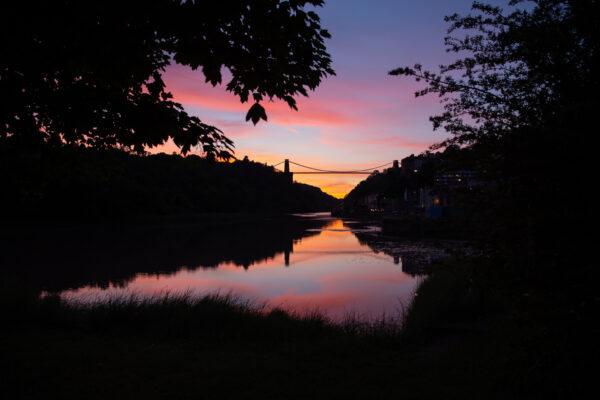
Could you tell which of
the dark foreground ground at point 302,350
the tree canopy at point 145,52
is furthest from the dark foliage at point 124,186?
the dark foreground ground at point 302,350

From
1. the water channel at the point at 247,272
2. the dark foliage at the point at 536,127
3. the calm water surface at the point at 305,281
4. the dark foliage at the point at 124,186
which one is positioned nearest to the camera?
the dark foliage at the point at 536,127

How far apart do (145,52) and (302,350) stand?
490 cm

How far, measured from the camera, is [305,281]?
19.8m

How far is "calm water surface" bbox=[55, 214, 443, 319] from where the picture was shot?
1471 cm

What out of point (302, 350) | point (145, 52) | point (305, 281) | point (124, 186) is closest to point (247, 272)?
point (305, 281)

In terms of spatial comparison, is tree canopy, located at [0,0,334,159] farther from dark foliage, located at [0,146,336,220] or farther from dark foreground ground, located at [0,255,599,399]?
dark foreground ground, located at [0,255,599,399]

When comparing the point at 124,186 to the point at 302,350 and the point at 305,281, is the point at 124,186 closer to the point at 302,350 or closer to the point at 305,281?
the point at 305,281

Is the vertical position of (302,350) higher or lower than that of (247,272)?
higher

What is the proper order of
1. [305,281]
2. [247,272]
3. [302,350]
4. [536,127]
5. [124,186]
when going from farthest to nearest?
[124,186]
[247,272]
[305,281]
[302,350]
[536,127]

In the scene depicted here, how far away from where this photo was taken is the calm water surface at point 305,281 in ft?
48.3

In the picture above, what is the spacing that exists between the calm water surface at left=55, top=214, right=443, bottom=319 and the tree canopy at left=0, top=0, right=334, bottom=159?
229 inches

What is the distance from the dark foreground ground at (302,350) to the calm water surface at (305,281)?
8.70 feet

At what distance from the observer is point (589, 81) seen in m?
4.51

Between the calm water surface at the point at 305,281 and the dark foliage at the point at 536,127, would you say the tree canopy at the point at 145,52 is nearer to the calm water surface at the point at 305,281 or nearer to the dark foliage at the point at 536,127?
the dark foliage at the point at 536,127
